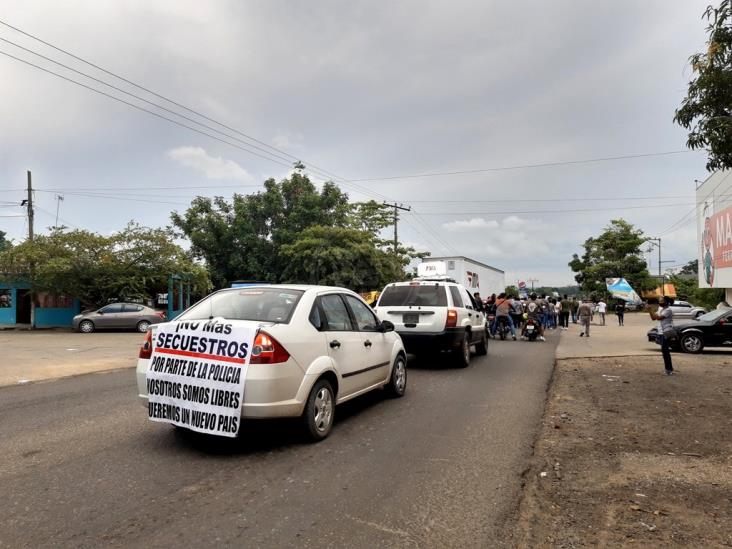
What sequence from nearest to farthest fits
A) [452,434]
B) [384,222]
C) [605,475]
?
[605,475] → [452,434] → [384,222]

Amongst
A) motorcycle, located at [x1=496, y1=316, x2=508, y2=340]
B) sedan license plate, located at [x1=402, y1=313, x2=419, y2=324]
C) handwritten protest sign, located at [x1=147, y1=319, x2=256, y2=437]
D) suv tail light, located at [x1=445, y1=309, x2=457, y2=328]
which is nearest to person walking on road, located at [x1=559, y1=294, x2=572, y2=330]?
motorcycle, located at [x1=496, y1=316, x2=508, y2=340]

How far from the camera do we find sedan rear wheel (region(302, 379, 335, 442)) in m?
5.17

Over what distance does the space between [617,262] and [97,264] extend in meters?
53.5

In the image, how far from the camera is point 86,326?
79.7 ft

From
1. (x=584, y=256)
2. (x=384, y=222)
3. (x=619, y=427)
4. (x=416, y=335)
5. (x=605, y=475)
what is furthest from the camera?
(x=584, y=256)

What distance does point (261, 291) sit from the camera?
5.85 m

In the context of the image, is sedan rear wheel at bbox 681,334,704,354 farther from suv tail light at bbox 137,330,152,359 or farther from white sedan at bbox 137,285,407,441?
suv tail light at bbox 137,330,152,359

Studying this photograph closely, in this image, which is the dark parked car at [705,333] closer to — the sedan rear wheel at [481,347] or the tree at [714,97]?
the sedan rear wheel at [481,347]

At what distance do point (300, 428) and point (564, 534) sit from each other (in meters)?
2.65

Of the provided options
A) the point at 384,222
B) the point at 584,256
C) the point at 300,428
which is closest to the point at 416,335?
the point at 300,428

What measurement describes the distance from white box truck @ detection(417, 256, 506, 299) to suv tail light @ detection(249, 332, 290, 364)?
74.5 feet

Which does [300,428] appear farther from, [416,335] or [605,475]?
[416,335]

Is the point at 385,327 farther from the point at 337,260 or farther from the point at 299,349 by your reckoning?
the point at 337,260

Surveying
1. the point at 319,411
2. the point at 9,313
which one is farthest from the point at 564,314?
the point at 9,313
